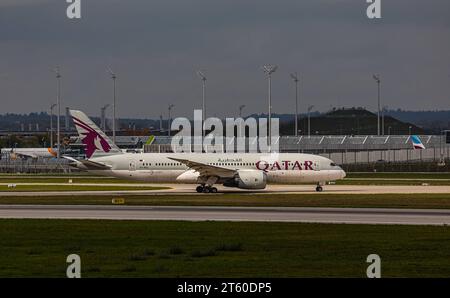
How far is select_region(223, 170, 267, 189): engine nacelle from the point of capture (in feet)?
273

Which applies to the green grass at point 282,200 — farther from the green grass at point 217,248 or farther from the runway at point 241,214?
the green grass at point 217,248

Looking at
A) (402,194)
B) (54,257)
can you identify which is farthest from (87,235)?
(402,194)

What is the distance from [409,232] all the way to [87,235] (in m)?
14.4

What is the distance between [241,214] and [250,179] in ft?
92.6

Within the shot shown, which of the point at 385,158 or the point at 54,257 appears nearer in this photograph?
the point at 54,257

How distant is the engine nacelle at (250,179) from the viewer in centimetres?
8325

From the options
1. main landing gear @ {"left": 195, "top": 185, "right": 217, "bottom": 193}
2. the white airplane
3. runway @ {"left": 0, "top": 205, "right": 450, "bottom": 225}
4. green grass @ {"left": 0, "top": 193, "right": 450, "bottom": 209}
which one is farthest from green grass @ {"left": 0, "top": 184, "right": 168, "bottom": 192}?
runway @ {"left": 0, "top": 205, "right": 450, "bottom": 225}

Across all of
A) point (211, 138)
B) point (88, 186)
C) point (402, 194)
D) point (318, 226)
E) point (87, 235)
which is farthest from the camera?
point (211, 138)

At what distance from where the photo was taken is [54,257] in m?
34.8

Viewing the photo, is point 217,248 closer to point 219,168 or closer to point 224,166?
point 219,168

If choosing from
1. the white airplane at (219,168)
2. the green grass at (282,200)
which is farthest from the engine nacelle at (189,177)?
the green grass at (282,200)
